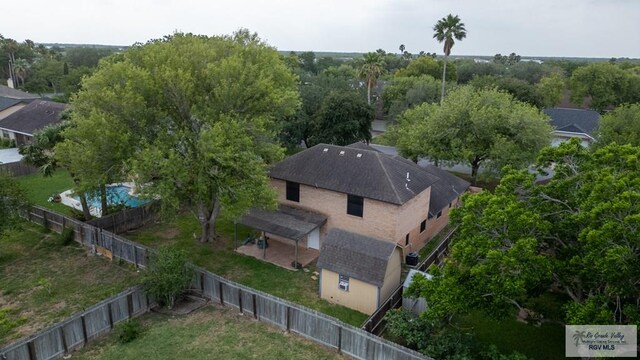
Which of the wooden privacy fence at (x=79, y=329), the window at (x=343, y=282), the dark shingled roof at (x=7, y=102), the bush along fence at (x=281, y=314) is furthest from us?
the dark shingled roof at (x=7, y=102)

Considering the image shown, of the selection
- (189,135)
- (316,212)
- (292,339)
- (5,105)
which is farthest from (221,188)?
(5,105)

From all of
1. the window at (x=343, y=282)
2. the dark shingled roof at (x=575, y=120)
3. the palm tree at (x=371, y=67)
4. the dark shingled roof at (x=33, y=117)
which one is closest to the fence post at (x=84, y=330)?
the window at (x=343, y=282)

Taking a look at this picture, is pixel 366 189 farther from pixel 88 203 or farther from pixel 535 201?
pixel 88 203

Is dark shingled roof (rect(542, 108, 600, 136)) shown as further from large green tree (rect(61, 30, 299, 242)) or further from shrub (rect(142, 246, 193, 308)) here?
shrub (rect(142, 246, 193, 308))

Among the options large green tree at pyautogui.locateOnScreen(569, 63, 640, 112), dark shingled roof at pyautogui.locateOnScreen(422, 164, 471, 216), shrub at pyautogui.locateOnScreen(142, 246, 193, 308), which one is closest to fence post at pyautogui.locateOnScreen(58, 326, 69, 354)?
shrub at pyautogui.locateOnScreen(142, 246, 193, 308)

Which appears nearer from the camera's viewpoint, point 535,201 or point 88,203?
point 535,201

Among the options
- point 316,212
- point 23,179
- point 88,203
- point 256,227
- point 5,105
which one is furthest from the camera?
point 5,105

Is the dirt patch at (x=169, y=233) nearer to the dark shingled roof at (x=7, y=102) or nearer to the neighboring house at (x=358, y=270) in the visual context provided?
the neighboring house at (x=358, y=270)
